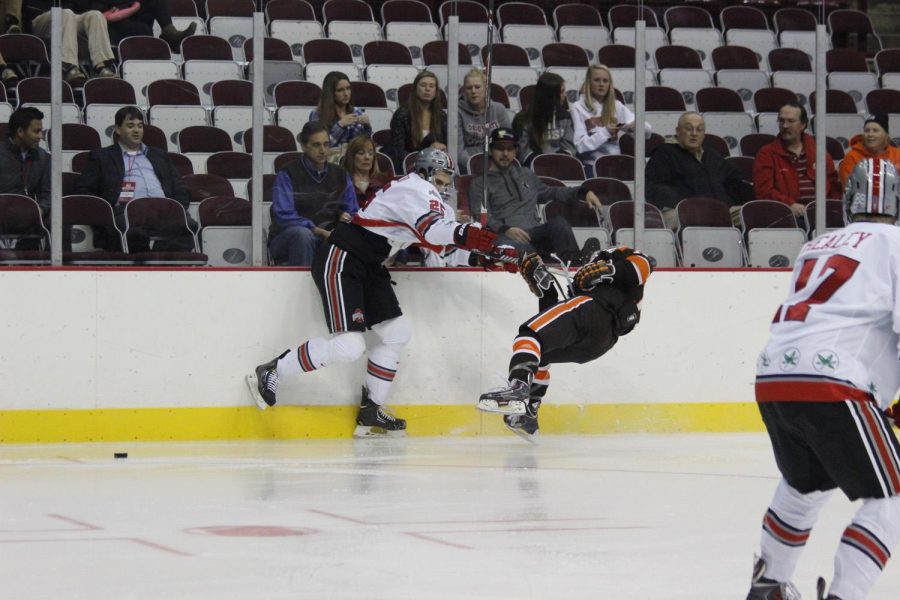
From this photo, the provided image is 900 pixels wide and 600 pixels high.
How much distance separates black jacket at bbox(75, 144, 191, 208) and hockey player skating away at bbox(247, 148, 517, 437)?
2.67 feet

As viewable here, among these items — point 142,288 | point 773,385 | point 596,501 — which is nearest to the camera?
point 773,385

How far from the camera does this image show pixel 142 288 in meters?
7.36

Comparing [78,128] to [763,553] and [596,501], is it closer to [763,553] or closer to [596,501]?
[596,501]

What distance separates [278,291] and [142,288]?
0.71 metres

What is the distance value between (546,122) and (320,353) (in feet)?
6.41

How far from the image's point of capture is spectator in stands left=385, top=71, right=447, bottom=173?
309 inches

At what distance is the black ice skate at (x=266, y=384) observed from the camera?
7.30 meters

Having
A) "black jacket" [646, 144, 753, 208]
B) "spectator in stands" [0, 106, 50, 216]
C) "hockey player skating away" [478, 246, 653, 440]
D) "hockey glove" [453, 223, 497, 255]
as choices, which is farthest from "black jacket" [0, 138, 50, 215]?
"black jacket" [646, 144, 753, 208]

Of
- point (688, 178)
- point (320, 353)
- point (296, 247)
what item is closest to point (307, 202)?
point (296, 247)

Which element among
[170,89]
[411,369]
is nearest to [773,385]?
[411,369]

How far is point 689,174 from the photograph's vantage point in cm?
820

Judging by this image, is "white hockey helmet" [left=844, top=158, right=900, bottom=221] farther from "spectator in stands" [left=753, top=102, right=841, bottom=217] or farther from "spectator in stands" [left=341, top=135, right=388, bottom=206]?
"spectator in stands" [left=753, top=102, right=841, bottom=217]

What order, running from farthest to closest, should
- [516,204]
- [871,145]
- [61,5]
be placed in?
[871,145] < [516,204] < [61,5]

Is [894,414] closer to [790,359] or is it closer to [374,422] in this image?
[790,359]
